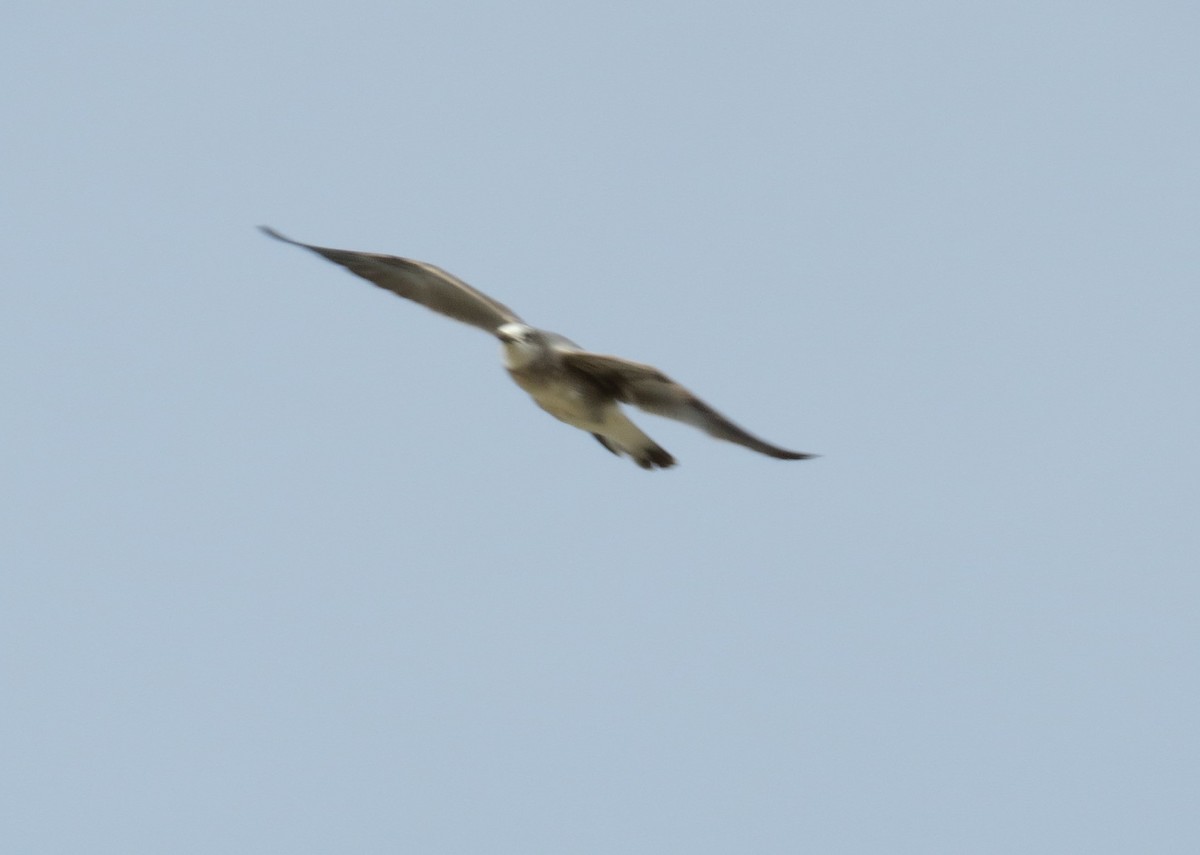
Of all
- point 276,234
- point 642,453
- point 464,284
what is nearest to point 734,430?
point 642,453

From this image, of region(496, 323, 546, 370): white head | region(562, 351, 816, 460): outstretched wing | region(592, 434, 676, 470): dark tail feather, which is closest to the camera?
region(562, 351, 816, 460): outstretched wing

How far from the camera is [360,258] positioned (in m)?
12.6

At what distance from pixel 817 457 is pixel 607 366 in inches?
74.8

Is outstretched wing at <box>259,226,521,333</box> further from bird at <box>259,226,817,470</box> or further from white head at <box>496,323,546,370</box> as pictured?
white head at <box>496,323,546,370</box>

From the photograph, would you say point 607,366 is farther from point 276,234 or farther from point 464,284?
point 276,234

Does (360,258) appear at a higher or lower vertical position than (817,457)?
higher

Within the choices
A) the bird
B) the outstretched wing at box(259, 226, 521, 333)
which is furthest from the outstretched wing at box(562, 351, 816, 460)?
the outstretched wing at box(259, 226, 521, 333)

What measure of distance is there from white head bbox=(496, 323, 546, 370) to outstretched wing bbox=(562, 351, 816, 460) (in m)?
0.23

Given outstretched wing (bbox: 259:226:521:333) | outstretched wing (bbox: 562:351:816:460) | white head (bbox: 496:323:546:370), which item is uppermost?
outstretched wing (bbox: 259:226:521:333)

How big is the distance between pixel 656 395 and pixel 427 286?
2270 millimetres

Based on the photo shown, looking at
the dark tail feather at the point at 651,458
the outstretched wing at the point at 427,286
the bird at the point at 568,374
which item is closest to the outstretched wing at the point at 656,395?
the bird at the point at 568,374

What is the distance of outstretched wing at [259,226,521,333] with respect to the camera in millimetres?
12492

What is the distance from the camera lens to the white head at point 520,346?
1149cm

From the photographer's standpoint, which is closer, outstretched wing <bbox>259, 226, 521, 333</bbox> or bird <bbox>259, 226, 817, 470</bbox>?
bird <bbox>259, 226, 817, 470</bbox>
